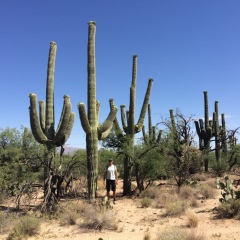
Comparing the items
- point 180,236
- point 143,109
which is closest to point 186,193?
point 143,109

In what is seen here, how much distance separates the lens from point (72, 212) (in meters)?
9.71

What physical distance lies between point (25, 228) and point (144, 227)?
316 centimetres

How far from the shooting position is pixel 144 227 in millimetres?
8914

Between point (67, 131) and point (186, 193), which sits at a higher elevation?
point (67, 131)

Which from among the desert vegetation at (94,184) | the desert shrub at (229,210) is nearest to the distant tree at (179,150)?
Answer: the desert vegetation at (94,184)

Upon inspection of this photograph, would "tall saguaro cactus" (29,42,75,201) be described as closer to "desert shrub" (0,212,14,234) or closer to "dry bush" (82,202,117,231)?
"desert shrub" (0,212,14,234)

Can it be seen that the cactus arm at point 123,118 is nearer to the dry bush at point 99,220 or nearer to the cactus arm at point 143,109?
the cactus arm at point 143,109

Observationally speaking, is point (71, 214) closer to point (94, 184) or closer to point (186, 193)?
point (94, 184)

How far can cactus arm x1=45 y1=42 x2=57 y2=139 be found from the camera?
12292 mm

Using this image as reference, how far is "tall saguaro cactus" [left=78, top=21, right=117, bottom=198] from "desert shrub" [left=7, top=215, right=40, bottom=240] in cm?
405

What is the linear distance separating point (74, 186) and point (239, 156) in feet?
60.2

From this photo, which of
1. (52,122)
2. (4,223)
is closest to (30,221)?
(4,223)

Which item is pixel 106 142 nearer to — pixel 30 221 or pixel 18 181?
pixel 18 181

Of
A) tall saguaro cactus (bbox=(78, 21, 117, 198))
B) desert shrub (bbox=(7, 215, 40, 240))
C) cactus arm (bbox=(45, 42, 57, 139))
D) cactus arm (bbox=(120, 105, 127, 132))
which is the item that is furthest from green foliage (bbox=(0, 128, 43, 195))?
cactus arm (bbox=(120, 105, 127, 132))
